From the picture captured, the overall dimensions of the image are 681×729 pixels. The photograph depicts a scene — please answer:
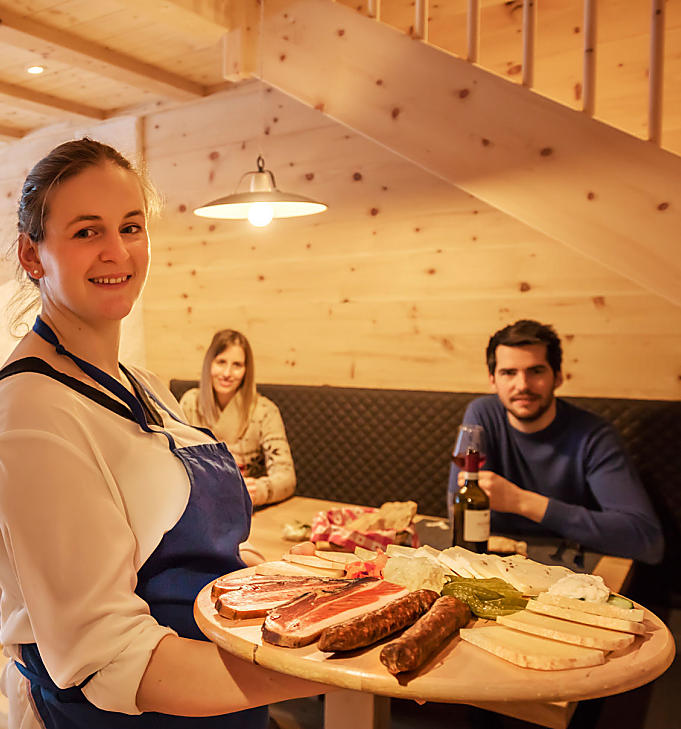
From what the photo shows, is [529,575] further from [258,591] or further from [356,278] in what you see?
[356,278]

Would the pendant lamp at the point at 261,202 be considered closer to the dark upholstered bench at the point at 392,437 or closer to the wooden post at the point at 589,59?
the wooden post at the point at 589,59

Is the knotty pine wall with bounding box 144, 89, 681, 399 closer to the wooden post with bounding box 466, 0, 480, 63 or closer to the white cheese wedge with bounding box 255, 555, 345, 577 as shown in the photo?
the wooden post with bounding box 466, 0, 480, 63

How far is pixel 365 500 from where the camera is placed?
3516 mm

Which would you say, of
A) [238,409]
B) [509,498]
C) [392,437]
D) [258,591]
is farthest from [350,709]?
[392,437]

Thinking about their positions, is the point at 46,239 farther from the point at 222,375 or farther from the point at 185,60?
the point at 185,60

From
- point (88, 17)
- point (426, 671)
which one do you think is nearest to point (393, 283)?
point (88, 17)

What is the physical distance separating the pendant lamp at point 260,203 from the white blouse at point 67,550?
159 cm

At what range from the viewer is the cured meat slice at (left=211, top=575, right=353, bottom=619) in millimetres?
→ 920

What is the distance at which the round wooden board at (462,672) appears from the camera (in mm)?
740

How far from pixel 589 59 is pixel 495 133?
34cm

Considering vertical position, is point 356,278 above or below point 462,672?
above

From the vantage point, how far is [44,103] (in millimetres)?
4156

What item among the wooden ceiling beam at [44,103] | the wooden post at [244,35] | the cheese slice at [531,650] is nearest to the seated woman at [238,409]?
the wooden post at [244,35]

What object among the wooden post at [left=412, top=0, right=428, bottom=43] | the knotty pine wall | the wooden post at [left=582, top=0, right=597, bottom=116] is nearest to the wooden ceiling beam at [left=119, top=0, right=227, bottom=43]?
the wooden post at [left=412, top=0, right=428, bottom=43]
